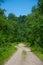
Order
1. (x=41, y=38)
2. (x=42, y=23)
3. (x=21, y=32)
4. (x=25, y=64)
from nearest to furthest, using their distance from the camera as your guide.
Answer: (x=25, y=64), (x=42, y=23), (x=41, y=38), (x=21, y=32)

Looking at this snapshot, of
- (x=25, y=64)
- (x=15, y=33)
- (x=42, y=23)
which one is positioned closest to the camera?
(x=25, y=64)

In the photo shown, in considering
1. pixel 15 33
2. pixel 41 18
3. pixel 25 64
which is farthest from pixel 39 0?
pixel 15 33

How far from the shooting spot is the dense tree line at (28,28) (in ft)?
144

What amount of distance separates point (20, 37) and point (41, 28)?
250ft

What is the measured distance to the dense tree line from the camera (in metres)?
43.9

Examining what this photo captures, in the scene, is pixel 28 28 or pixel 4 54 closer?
pixel 4 54

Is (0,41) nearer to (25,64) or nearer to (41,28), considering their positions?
(41,28)

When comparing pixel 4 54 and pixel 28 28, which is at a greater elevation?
pixel 28 28

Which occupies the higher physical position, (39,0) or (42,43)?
(39,0)

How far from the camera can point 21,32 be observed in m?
124

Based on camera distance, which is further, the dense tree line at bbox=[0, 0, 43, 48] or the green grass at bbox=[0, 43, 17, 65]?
the dense tree line at bbox=[0, 0, 43, 48]

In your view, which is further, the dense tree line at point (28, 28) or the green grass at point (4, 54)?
the dense tree line at point (28, 28)

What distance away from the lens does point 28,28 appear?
69.4 metres

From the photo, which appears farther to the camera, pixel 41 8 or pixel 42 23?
pixel 41 8
